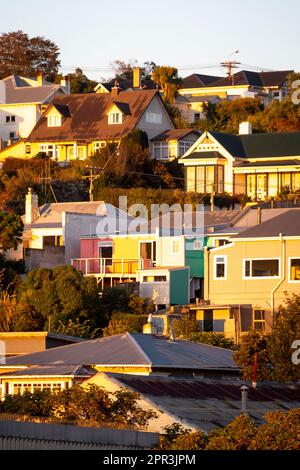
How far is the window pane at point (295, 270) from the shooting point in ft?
190

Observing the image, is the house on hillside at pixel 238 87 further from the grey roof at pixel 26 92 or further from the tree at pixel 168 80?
the grey roof at pixel 26 92

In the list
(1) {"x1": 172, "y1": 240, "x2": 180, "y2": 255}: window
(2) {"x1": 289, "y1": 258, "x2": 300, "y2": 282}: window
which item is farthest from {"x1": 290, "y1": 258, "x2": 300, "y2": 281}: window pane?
(1) {"x1": 172, "y1": 240, "x2": 180, "y2": 255}: window

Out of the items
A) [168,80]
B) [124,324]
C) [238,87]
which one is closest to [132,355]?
[124,324]

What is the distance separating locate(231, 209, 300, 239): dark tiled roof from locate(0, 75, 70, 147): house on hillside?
121 ft

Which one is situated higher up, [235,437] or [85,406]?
[85,406]

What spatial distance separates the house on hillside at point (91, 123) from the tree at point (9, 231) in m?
20.4

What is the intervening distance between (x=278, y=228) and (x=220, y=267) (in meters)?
2.90

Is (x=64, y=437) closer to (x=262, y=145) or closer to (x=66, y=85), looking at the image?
(x=262, y=145)

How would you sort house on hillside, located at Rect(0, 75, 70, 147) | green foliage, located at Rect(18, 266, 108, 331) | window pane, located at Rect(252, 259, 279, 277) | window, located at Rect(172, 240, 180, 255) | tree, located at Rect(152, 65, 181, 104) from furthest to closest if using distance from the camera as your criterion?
tree, located at Rect(152, 65, 181, 104) → house on hillside, located at Rect(0, 75, 70, 147) → window, located at Rect(172, 240, 180, 255) → window pane, located at Rect(252, 259, 279, 277) → green foliage, located at Rect(18, 266, 108, 331)

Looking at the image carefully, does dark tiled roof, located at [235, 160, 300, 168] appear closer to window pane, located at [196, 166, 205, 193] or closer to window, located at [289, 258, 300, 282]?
window pane, located at [196, 166, 205, 193]

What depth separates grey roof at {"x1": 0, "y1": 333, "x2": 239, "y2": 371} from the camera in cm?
3938

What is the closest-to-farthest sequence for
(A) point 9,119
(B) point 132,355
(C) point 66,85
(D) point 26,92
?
(B) point 132,355, (A) point 9,119, (D) point 26,92, (C) point 66,85

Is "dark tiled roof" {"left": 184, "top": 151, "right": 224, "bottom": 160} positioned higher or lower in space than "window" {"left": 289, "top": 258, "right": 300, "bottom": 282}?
higher

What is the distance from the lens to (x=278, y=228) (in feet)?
194
